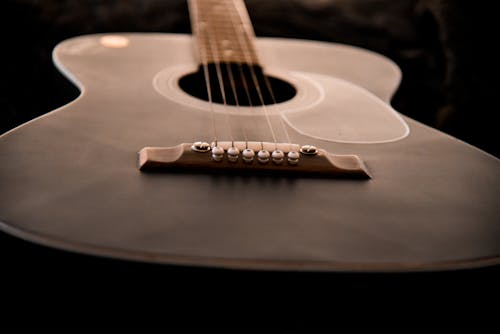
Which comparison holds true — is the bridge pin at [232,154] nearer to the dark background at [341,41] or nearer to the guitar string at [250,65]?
the guitar string at [250,65]

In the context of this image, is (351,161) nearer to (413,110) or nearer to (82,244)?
(82,244)

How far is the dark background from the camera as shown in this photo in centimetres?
48

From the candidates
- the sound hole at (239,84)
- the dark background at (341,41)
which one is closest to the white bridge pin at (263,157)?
the dark background at (341,41)

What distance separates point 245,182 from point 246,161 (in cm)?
3

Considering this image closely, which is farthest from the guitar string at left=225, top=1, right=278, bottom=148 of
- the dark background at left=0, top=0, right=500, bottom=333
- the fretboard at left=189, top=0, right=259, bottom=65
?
the dark background at left=0, top=0, right=500, bottom=333

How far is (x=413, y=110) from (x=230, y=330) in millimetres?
888

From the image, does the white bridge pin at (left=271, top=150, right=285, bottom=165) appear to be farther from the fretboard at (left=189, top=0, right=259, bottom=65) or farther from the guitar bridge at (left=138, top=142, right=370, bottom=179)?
the fretboard at (left=189, top=0, right=259, bottom=65)

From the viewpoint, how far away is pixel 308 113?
0.77 m

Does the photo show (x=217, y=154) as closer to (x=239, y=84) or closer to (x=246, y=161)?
(x=246, y=161)

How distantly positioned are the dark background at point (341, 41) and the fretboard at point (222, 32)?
127 millimetres

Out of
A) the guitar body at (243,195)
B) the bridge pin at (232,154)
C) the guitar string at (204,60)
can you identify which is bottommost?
the guitar body at (243,195)

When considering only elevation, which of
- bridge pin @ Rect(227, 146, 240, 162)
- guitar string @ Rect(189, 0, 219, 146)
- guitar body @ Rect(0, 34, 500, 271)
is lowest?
guitar body @ Rect(0, 34, 500, 271)

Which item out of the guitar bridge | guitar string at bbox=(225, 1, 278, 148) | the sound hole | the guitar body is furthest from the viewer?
the sound hole

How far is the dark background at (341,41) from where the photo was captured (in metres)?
0.48
